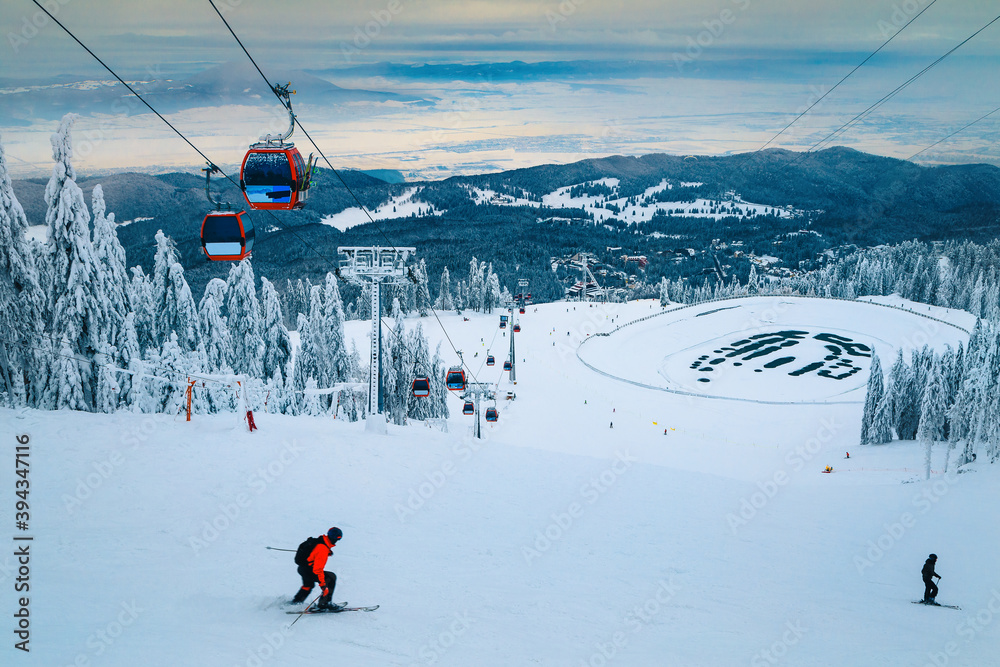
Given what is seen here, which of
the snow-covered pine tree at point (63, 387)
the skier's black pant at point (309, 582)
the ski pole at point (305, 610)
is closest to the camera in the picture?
the ski pole at point (305, 610)

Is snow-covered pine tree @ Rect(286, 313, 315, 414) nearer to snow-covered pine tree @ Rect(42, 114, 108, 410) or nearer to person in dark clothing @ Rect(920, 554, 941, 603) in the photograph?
snow-covered pine tree @ Rect(42, 114, 108, 410)

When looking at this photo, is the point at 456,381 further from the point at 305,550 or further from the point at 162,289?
the point at 305,550

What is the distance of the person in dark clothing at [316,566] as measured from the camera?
7672 millimetres

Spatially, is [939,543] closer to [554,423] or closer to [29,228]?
[554,423]

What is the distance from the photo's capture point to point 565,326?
93.1m

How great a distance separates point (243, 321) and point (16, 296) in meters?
18.8

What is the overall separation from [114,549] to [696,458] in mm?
30425

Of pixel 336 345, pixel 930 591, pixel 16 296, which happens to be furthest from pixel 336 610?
pixel 336 345

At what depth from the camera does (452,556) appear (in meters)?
10.9

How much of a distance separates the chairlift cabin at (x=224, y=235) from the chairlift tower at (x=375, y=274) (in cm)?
599

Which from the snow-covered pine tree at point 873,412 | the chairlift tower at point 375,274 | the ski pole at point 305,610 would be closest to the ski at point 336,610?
the ski pole at point 305,610

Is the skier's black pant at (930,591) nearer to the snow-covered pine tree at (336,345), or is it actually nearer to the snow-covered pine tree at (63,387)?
the snow-covered pine tree at (63,387)

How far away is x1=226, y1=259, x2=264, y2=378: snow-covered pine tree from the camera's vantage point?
1454 inches

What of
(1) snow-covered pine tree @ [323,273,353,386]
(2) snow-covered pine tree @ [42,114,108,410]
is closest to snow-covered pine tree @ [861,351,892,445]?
(1) snow-covered pine tree @ [323,273,353,386]
